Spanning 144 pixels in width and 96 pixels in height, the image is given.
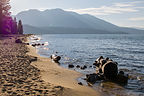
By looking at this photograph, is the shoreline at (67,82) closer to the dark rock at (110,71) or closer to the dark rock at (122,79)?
the dark rock at (110,71)

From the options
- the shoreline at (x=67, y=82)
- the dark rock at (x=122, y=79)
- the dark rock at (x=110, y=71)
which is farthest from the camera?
the dark rock at (x=110, y=71)

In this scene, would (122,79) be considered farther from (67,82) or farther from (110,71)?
(67,82)

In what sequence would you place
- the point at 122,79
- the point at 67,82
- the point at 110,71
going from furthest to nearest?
1. the point at 110,71
2. the point at 122,79
3. the point at 67,82

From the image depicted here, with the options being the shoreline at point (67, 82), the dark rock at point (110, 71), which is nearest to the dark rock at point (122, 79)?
the dark rock at point (110, 71)

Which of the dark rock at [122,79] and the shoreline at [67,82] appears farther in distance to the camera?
the dark rock at [122,79]

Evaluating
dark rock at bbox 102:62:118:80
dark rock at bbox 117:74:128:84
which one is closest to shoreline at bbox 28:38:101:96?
dark rock at bbox 102:62:118:80

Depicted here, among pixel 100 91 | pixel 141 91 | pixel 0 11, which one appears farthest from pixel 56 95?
pixel 0 11

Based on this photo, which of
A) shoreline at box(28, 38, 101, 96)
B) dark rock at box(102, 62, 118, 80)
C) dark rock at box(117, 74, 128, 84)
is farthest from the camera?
dark rock at box(102, 62, 118, 80)

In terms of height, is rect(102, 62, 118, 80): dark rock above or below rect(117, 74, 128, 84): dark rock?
above

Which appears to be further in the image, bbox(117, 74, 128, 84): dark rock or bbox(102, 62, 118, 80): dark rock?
bbox(102, 62, 118, 80): dark rock

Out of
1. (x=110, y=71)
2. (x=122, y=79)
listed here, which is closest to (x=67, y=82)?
(x=110, y=71)

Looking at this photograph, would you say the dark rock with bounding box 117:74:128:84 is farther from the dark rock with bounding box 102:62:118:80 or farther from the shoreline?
the shoreline

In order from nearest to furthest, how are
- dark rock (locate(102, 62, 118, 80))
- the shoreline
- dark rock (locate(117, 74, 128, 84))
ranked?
the shoreline, dark rock (locate(117, 74, 128, 84)), dark rock (locate(102, 62, 118, 80))

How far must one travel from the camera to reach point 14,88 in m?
9.35
